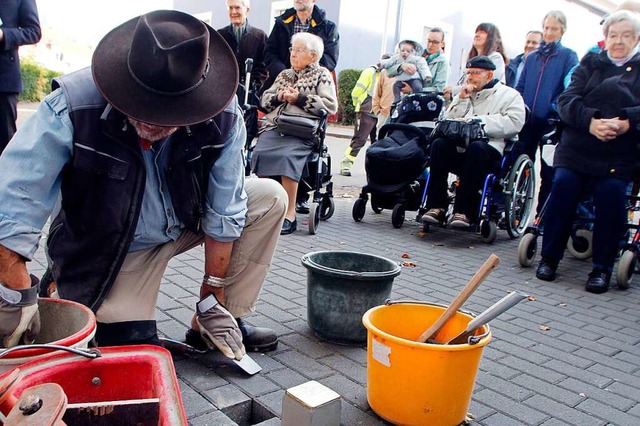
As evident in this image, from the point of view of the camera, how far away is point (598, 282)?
430 cm

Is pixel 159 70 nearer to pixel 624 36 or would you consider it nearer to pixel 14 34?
pixel 14 34

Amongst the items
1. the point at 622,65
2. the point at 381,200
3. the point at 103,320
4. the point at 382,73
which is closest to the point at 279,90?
the point at 381,200

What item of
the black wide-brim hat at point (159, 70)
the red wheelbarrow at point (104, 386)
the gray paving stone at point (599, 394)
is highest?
the black wide-brim hat at point (159, 70)

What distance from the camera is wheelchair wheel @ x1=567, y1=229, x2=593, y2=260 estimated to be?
5.29 metres

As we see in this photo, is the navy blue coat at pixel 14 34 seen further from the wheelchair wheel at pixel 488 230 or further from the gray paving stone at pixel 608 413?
the gray paving stone at pixel 608 413

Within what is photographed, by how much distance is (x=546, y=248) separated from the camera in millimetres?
4582

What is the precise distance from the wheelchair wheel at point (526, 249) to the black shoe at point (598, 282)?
0.51 meters

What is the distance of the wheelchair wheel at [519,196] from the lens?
5.41 m

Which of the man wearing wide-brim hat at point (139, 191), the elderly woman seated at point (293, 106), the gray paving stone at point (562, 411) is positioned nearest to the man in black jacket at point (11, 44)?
the elderly woman seated at point (293, 106)

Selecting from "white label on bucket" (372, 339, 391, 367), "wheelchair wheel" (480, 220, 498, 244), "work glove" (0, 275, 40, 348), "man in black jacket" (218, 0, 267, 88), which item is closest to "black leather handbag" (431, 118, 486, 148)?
"wheelchair wheel" (480, 220, 498, 244)

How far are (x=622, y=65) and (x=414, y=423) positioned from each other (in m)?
3.32

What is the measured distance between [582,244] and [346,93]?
14.0 meters

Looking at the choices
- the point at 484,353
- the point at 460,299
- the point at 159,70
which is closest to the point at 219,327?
the point at 460,299

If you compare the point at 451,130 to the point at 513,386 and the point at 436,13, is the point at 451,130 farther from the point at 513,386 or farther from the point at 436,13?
the point at 436,13
